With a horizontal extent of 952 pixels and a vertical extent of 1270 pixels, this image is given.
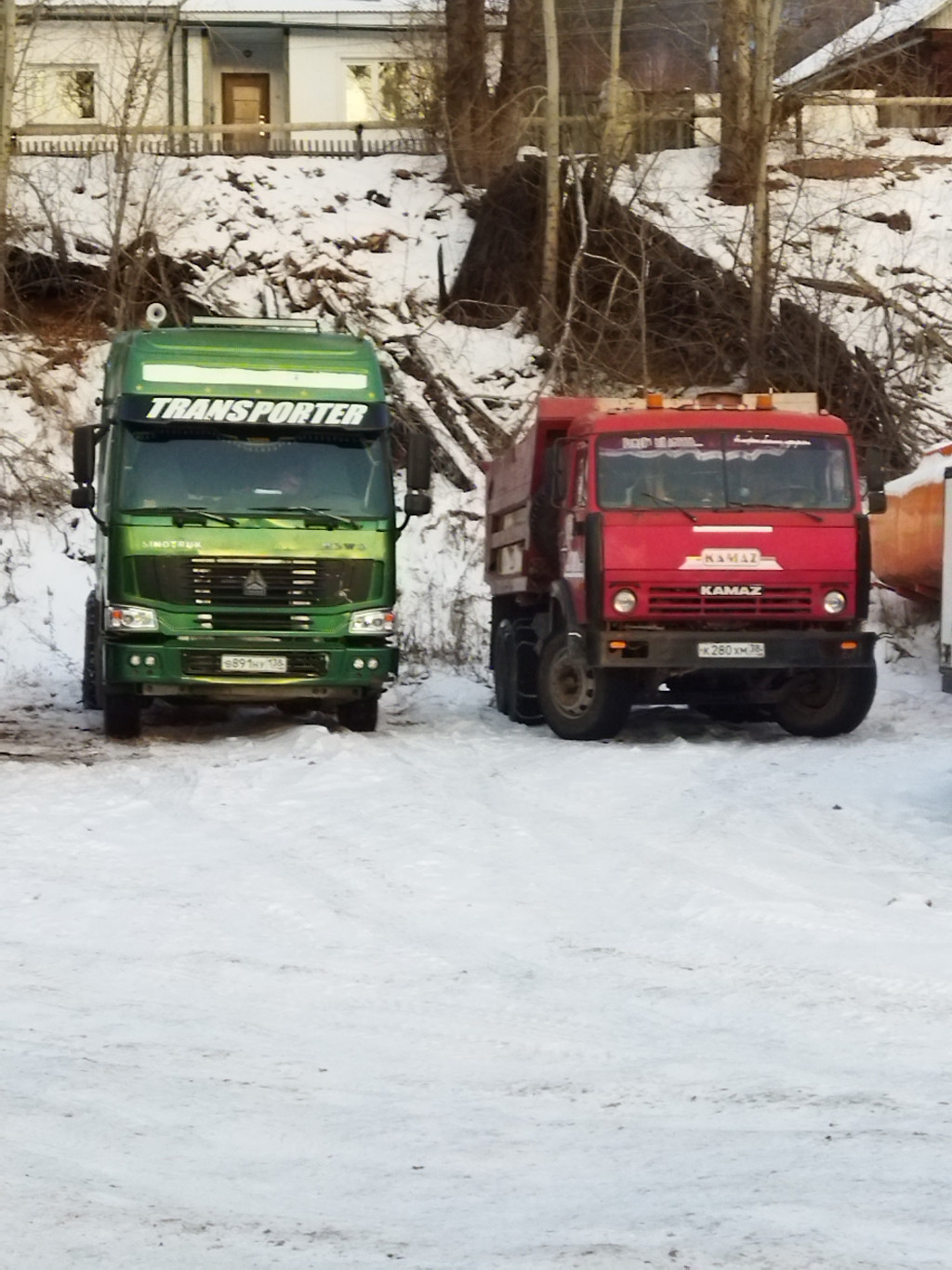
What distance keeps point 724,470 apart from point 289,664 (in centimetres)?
376

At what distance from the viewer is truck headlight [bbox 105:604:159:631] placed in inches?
639

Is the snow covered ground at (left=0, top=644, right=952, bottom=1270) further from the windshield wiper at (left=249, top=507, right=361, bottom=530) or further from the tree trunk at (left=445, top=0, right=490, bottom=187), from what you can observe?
the tree trunk at (left=445, top=0, right=490, bottom=187)

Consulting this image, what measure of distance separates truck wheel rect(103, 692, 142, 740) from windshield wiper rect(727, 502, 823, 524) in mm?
5021

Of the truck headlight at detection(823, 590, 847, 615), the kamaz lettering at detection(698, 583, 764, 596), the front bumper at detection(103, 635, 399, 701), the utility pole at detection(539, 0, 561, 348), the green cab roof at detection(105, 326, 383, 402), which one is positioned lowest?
the front bumper at detection(103, 635, 399, 701)

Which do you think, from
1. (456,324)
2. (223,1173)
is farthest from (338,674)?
(456,324)

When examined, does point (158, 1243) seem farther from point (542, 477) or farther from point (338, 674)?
point (542, 477)

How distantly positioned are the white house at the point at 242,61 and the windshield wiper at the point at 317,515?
97.2 ft

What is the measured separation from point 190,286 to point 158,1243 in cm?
3096

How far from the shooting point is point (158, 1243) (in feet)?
15.9

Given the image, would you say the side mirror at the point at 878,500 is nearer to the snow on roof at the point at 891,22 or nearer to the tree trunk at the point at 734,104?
the tree trunk at the point at 734,104

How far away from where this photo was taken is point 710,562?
640 inches

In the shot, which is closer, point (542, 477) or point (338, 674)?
point (338, 674)

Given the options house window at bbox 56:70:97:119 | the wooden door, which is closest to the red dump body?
house window at bbox 56:70:97:119

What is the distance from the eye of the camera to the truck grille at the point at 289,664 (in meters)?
16.3
